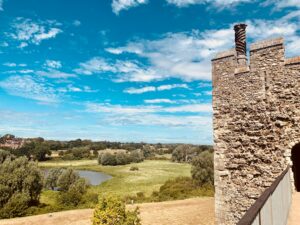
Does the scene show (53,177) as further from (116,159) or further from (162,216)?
(116,159)

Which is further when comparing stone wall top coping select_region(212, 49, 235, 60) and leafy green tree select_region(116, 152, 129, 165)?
leafy green tree select_region(116, 152, 129, 165)

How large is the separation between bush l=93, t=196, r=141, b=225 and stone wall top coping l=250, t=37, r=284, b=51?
11279 millimetres

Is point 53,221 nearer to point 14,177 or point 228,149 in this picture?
point 14,177

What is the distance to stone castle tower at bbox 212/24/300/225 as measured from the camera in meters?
8.20

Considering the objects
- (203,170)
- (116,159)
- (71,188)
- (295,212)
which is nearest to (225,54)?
(295,212)

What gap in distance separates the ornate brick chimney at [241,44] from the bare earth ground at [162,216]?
25.0 meters

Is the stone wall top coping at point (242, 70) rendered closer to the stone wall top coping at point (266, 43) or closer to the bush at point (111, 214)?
the stone wall top coping at point (266, 43)

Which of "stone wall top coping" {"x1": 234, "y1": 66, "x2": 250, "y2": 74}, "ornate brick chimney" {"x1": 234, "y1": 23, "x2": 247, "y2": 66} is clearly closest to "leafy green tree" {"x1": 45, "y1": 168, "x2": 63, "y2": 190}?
"stone wall top coping" {"x1": 234, "y1": 66, "x2": 250, "y2": 74}

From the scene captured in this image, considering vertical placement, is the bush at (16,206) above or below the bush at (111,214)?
below

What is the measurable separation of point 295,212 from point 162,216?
95.7 ft

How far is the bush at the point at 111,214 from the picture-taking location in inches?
612

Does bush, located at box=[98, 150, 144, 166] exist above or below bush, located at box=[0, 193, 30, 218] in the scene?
above

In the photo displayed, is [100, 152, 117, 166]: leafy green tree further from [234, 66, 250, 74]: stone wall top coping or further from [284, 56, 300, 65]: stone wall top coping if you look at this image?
[284, 56, 300, 65]: stone wall top coping

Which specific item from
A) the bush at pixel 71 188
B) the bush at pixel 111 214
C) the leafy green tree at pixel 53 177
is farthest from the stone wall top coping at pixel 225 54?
the leafy green tree at pixel 53 177
